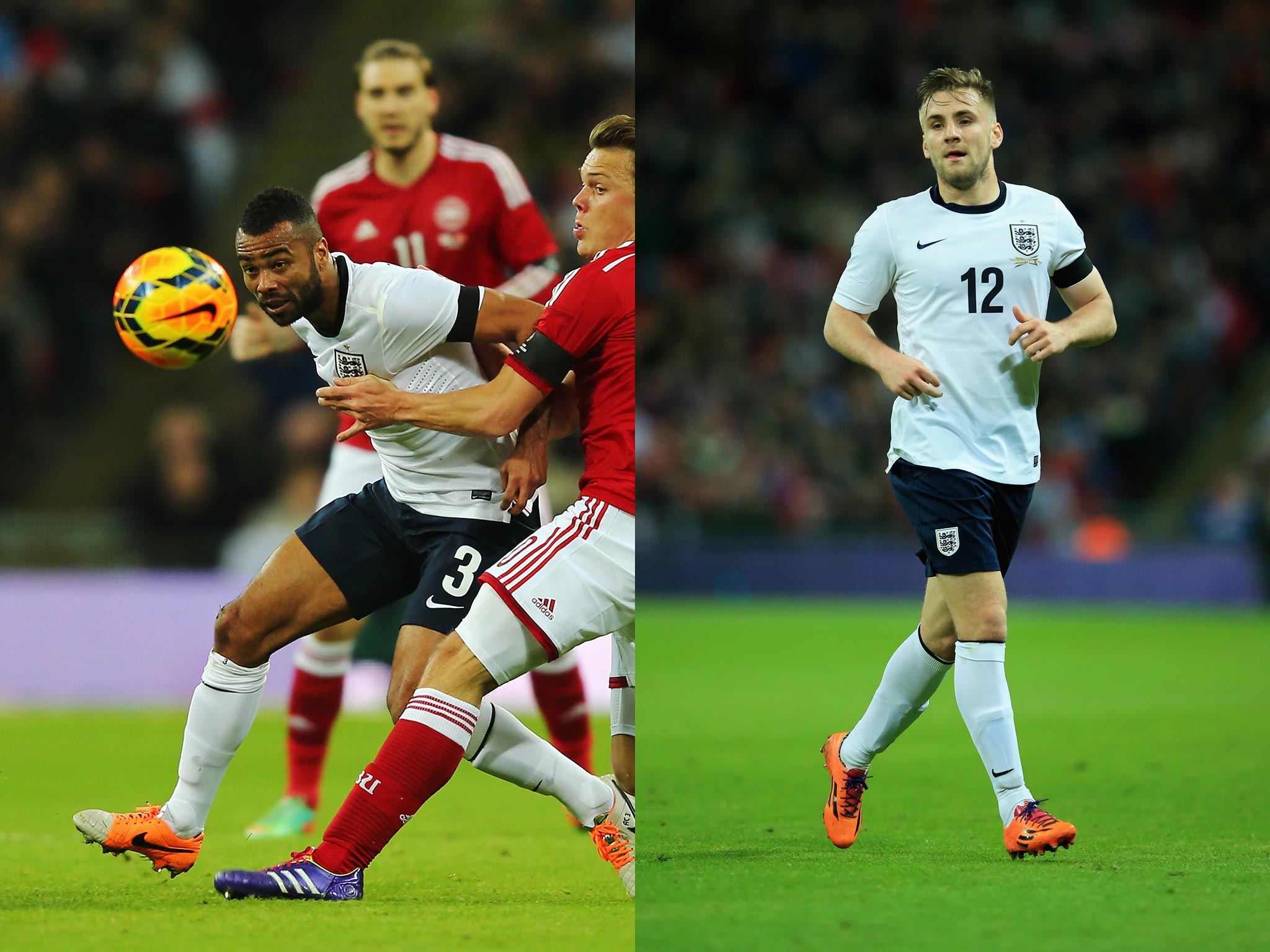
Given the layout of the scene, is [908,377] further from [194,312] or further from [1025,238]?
[194,312]

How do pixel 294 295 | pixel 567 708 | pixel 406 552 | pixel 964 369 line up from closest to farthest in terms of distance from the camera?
pixel 294 295, pixel 406 552, pixel 964 369, pixel 567 708

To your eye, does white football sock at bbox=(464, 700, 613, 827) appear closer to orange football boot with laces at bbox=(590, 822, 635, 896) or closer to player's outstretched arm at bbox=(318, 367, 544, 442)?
orange football boot with laces at bbox=(590, 822, 635, 896)

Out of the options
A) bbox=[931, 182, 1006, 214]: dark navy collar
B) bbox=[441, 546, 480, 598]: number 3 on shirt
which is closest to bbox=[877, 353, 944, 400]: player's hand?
bbox=[931, 182, 1006, 214]: dark navy collar

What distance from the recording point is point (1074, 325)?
4.95 m

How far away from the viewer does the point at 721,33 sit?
2317 centimetres

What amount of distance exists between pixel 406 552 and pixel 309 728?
5.58 feet

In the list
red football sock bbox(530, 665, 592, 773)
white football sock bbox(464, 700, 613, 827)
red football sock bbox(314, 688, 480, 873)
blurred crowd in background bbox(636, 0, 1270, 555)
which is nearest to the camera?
red football sock bbox(314, 688, 480, 873)

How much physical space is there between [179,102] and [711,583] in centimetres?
761

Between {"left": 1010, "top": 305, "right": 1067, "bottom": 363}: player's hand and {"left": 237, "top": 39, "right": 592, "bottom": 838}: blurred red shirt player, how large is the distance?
2.01 metres

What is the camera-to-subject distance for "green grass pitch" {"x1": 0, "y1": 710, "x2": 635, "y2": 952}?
12.8ft

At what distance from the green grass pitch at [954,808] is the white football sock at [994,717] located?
0.71 ft

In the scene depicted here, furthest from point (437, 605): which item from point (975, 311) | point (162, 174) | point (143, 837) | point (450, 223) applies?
point (162, 174)

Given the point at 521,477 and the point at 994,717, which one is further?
the point at 994,717

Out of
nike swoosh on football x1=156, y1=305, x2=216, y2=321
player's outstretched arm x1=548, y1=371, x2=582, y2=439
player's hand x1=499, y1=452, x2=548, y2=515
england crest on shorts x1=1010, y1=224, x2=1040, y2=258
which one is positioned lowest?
player's hand x1=499, y1=452, x2=548, y2=515
